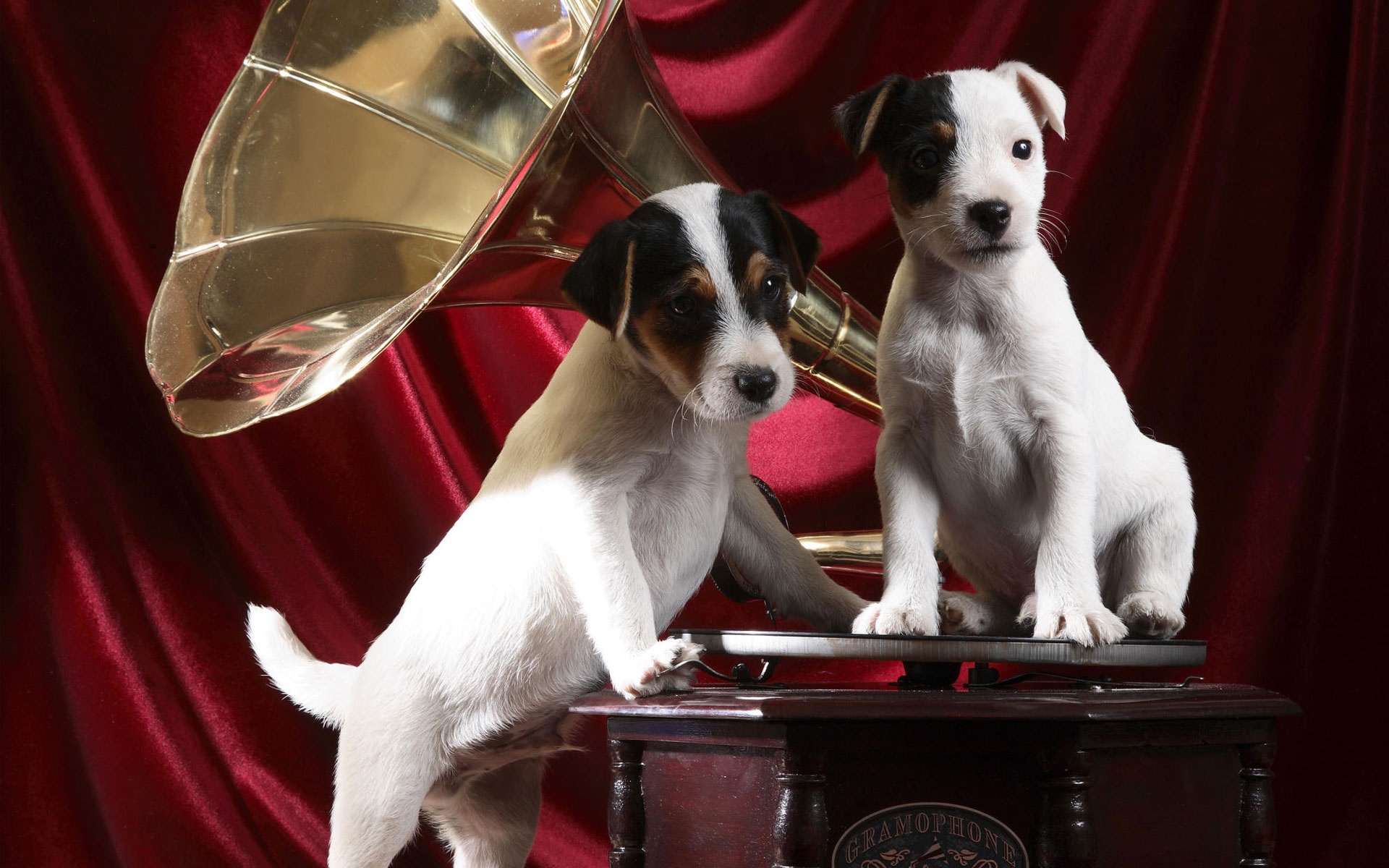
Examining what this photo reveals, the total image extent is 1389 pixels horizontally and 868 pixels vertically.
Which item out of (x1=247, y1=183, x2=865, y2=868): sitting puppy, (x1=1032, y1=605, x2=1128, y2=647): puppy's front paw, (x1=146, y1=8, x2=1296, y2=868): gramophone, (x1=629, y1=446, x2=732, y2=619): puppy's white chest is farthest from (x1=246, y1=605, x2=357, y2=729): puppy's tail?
(x1=1032, y1=605, x2=1128, y2=647): puppy's front paw

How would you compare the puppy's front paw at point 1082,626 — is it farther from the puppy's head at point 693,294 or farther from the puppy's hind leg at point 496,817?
the puppy's hind leg at point 496,817

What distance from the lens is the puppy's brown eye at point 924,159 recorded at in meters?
1.19

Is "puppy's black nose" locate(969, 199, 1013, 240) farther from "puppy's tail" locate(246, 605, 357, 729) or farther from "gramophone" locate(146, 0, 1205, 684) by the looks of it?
"puppy's tail" locate(246, 605, 357, 729)

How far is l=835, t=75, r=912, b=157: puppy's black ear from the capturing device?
1235 millimetres

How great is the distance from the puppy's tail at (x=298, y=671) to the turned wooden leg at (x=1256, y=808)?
3.63 ft

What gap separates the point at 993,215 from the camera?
3.73 ft

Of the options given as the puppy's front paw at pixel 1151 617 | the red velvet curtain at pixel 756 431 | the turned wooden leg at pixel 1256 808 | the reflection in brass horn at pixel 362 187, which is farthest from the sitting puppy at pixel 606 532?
the red velvet curtain at pixel 756 431

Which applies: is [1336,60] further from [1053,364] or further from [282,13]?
[282,13]

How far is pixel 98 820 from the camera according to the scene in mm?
2064

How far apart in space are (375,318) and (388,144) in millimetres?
389

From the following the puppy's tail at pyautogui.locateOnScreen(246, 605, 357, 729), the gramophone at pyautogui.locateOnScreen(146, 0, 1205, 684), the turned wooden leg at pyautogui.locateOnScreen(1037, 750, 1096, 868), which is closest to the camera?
the turned wooden leg at pyautogui.locateOnScreen(1037, 750, 1096, 868)

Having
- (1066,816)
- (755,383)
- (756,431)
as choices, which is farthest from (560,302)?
(1066,816)

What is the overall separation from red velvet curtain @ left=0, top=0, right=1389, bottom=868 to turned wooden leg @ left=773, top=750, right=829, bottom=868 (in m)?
1.14

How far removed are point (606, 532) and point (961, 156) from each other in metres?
0.53
